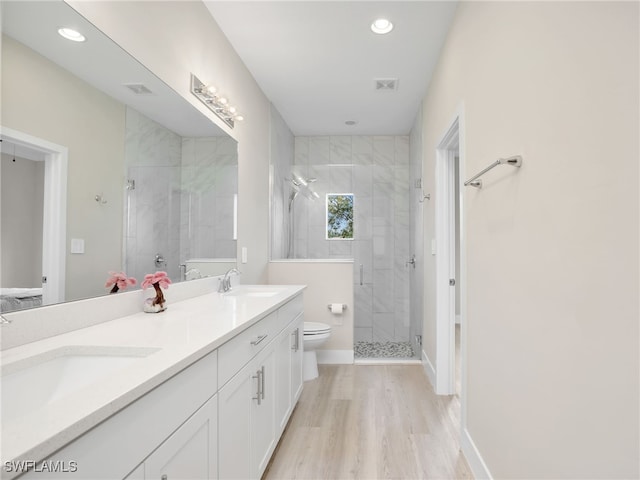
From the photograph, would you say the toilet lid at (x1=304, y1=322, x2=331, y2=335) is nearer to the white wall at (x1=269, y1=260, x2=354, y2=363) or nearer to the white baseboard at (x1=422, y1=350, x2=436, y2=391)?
the white wall at (x1=269, y1=260, x2=354, y2=363)

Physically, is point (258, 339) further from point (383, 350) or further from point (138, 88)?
point (383, 350)

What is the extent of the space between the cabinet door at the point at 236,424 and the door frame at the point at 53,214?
25.3 inches

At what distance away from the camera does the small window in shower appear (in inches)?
158

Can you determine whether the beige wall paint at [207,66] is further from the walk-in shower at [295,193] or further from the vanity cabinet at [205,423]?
the vanity cabinet at [205,423]

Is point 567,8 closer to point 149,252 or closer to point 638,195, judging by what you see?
point 638,195

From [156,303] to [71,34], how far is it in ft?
3.48

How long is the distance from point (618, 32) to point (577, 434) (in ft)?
3.29

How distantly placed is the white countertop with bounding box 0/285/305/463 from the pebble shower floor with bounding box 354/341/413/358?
223 centimetres

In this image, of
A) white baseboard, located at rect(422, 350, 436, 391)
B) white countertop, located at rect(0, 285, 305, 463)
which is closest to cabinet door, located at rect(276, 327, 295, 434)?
white countertop, located at rect(0, 285, 305, 463)

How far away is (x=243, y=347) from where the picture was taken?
143cm

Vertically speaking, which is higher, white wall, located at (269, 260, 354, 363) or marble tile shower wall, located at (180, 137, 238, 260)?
marble tile shower wall, located at (180, 137, 238, 260)

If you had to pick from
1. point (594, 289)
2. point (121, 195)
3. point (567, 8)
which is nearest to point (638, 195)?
point (594, 289)

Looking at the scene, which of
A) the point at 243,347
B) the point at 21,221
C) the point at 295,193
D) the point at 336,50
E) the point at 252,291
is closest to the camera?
the point at 21,221

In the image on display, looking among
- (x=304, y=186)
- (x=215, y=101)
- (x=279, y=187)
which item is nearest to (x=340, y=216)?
(x=304, y=186)
